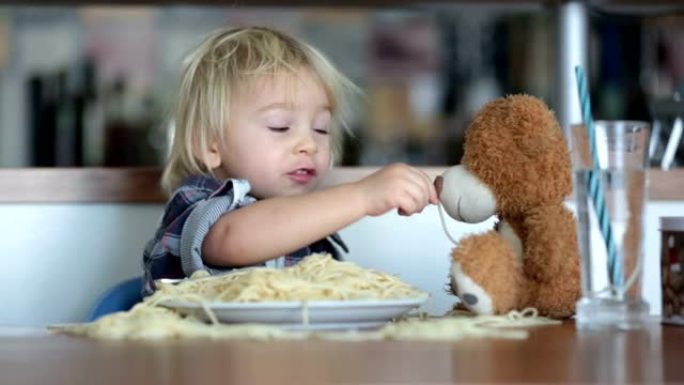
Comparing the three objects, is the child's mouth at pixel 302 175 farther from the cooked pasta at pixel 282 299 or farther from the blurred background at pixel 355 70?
the blurred background at pixel 355 70

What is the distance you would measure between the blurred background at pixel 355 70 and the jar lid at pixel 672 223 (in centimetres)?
291

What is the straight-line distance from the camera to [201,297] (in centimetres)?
121

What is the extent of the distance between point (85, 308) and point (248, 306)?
0.93 metres

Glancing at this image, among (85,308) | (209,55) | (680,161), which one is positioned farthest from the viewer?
(680,161)

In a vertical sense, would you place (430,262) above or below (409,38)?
below

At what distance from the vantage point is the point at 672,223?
1.33 metres

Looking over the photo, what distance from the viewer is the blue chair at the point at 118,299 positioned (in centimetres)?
167

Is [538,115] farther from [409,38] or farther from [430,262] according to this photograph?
[409,38]

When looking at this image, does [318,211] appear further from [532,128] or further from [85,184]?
[85,184]

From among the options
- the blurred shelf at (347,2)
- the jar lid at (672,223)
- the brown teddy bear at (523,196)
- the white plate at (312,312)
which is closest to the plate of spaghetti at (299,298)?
the white plate at (312,312)

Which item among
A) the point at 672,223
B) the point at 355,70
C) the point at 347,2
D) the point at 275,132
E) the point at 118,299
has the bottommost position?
the point at 118,299

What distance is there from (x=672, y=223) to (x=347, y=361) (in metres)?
0.51

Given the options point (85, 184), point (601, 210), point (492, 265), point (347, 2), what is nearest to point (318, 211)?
point (492, 265)

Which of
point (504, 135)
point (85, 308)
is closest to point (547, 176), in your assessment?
point (504, 135)
